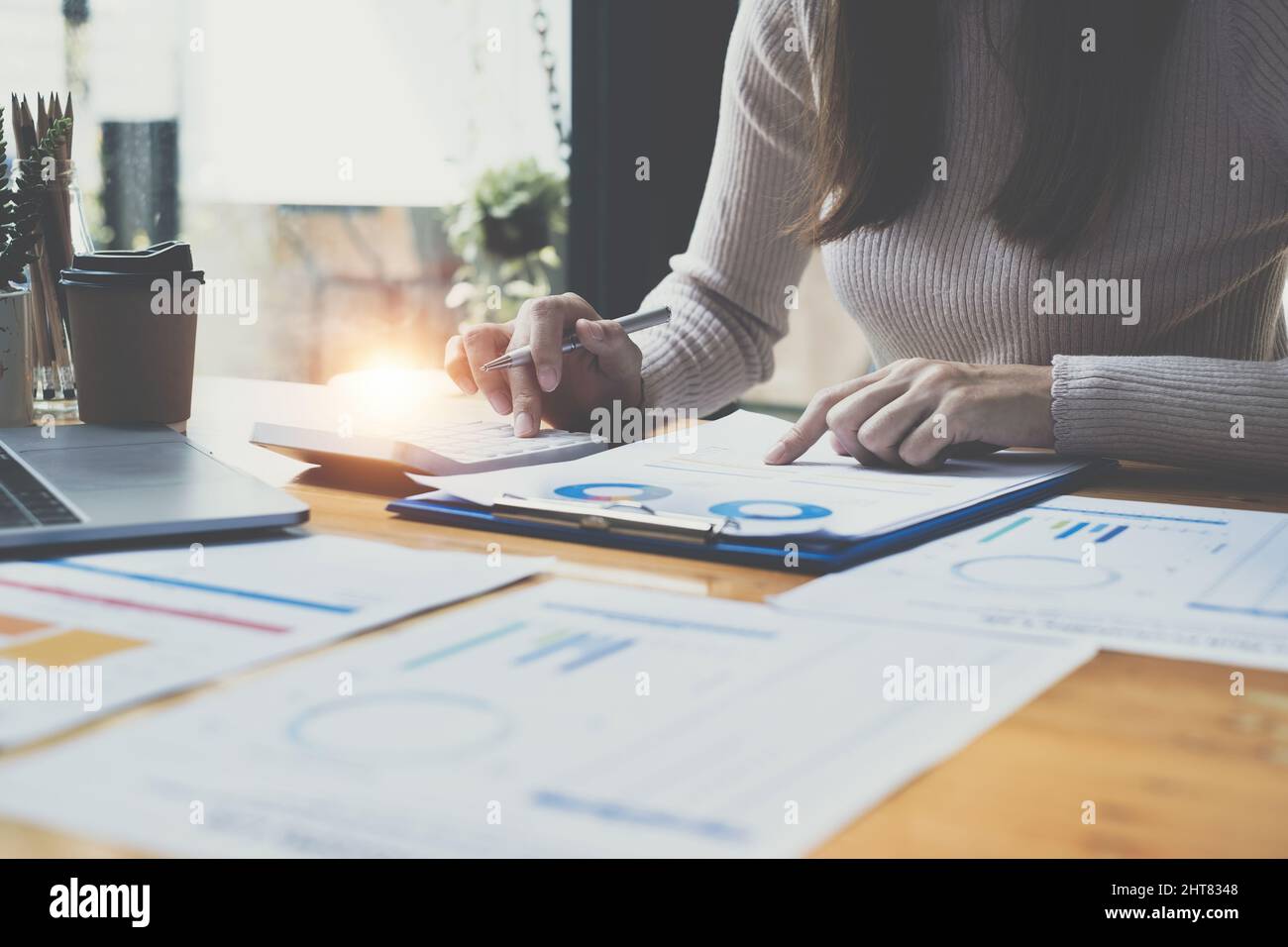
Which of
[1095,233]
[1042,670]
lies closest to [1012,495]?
[1042,670]

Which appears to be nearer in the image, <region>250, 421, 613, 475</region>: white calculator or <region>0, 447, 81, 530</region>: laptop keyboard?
<region>0, 447, 81, 530</region>: laptop keyboard

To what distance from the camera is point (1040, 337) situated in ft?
3.87

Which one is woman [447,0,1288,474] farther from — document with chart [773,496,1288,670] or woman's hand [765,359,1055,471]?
document with chart [773,496,1288,670]

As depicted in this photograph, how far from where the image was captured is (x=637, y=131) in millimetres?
2227

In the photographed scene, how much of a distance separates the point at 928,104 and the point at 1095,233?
0.20m

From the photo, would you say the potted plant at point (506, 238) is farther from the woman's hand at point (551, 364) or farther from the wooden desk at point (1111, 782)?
the wooden desk at point (1111, 782)

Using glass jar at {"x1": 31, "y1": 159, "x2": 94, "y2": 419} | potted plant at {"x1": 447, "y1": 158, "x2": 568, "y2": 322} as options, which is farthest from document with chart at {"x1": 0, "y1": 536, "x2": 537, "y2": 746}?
potted plant at {"x1": 447, "y1": 158, "x2": 568, "y2": 322}

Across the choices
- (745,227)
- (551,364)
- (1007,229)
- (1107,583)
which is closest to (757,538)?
(1107,583)

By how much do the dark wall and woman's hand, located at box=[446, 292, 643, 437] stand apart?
3.84 ft

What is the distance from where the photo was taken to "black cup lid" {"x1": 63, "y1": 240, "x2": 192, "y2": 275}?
1032mm

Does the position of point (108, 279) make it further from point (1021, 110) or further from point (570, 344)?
point (1021, 110)

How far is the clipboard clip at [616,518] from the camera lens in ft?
2.18
